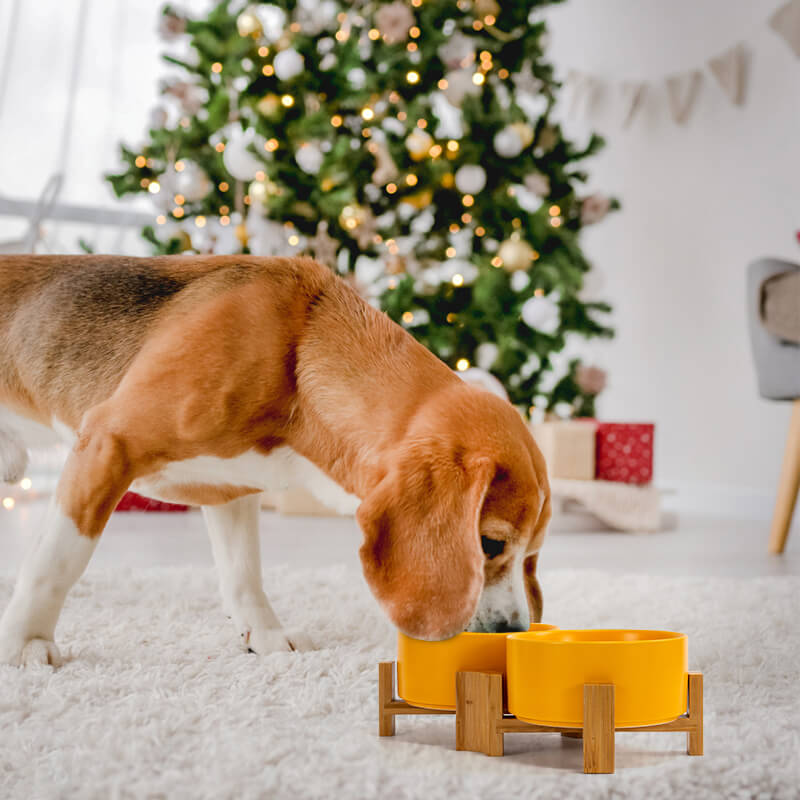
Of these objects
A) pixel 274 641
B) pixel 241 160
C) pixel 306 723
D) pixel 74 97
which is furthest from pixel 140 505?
pixel 306 723

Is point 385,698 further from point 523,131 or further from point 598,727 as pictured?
point 523,131

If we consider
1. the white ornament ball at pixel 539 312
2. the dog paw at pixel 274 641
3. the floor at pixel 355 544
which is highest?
the white ornament ball at pixel 539 312

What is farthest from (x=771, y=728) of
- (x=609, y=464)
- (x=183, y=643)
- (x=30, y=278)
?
(x=609, y=464)

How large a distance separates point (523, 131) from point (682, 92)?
155cm

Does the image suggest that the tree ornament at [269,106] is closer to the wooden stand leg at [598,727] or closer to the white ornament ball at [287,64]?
the white ornament ball at [287,64]

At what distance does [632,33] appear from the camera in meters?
4.89

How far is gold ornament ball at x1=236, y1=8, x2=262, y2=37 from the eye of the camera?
3.49m

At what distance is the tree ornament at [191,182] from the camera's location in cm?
362

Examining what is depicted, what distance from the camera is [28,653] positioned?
1.18 metres

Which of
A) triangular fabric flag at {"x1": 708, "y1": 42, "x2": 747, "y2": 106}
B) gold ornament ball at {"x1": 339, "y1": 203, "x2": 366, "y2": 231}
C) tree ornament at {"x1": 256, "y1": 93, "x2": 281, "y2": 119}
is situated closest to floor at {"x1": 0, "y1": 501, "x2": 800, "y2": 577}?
Answer: gold ornament ball at {"x1": 339, "y1": 203, "x2": 366, "y2": 231}

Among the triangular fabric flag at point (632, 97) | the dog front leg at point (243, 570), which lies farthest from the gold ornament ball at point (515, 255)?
the dog front leg at point (243, 570)

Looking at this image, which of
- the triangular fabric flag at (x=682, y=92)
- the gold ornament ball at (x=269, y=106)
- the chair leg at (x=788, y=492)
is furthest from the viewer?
the triangular fabric flag at (x=682, y=92)

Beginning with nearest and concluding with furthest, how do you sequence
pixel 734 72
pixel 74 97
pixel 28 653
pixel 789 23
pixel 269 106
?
pixel 28 653 < pixel 269 106 < pixel 789 23 < pixel 734 72 < pixel 74 97

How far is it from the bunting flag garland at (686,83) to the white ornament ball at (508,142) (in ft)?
4.82
